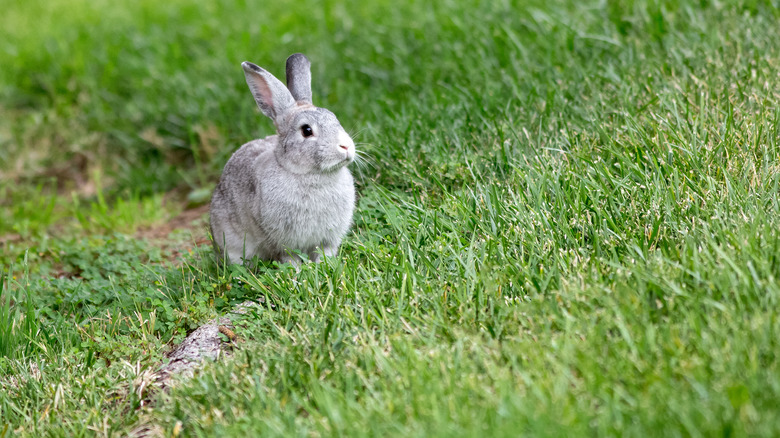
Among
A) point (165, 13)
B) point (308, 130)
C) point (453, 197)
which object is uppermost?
point (165, 13)

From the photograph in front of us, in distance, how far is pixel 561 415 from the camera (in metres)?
2.43

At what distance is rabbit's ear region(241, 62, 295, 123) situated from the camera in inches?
170

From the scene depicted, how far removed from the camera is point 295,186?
423 cm

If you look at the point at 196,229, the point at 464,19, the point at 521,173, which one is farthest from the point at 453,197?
the point at 464,19

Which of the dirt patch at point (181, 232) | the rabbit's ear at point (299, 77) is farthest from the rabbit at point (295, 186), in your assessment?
the dirt patch at point (181, 232)

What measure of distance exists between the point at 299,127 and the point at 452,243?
1123 millimetres

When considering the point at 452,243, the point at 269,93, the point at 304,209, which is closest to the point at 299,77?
the point at 269,93

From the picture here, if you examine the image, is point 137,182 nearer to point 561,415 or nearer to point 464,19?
point 464,19

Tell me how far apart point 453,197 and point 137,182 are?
357 cm

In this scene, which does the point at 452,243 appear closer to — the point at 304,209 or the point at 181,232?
the point at 304,209

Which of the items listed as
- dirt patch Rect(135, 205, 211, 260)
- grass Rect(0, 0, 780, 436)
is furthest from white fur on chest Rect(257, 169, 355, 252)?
dirt patch Rect(135, 205, 211, 260)

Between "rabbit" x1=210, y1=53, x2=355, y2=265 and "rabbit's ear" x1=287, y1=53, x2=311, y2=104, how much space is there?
4.3 inches

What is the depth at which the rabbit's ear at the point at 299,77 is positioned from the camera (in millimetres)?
4574

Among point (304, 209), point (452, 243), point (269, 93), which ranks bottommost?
point (452, 243)
